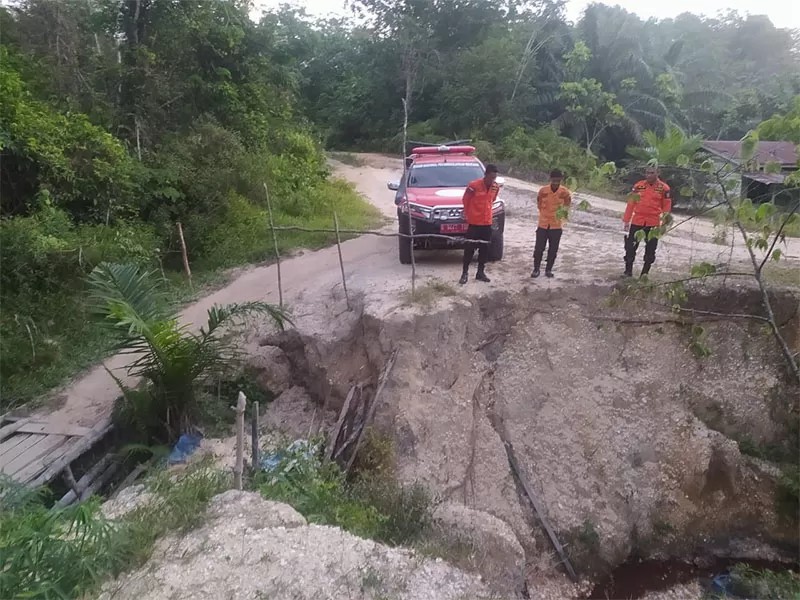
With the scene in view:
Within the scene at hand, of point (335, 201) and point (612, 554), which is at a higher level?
point (335, 201)

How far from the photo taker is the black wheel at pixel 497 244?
9.85 meters

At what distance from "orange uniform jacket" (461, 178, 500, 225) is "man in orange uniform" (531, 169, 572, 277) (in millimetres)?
709

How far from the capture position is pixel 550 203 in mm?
8328

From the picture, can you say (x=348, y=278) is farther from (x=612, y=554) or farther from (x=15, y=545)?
(x=15, y=545)

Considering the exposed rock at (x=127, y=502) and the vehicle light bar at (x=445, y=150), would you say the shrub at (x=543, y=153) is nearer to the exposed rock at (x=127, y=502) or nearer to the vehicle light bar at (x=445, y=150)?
the vehicle light bar at (x=445, y=150)

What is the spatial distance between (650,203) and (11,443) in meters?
8.32

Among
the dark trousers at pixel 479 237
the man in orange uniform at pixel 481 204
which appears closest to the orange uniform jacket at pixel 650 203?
the man in orange uniform at pixel 481 204

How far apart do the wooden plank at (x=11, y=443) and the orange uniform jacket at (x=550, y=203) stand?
7.13 m

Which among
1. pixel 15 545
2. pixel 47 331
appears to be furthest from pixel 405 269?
pixel 15 545

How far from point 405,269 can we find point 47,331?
18.0 feet

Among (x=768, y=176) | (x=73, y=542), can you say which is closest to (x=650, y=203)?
(x=768, y=176)

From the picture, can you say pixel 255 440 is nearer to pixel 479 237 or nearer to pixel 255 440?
pixel 255 440

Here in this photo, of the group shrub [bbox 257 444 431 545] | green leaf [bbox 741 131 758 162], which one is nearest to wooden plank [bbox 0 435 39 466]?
shrub [bbox 257 444 431 545]

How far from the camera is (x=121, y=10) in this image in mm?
14539
